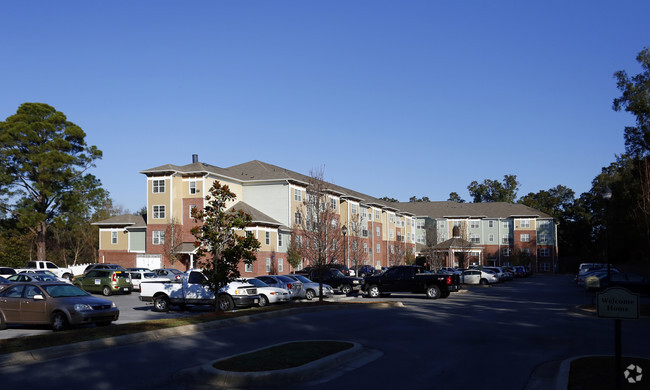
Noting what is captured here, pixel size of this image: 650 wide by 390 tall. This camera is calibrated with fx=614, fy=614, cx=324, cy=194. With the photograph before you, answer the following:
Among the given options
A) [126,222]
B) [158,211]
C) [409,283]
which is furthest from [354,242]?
[409,283]

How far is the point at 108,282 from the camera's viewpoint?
37406 mm

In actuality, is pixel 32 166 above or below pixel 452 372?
above

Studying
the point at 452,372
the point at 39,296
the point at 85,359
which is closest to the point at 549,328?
the point at 452,372

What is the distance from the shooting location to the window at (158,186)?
59.3 meters

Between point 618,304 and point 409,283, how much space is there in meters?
26.2

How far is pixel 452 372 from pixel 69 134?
60.8m

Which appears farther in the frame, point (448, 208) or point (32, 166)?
point (448, 208)

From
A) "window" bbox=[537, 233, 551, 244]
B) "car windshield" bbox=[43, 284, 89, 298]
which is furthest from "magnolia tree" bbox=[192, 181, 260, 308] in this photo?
"window" bbox=[537, 233, 551, 244]

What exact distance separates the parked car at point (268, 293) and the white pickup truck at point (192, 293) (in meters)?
0.82

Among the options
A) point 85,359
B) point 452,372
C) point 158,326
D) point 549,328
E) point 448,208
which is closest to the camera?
point 452,372

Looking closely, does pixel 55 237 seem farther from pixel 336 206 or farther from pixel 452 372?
pixel 452 372

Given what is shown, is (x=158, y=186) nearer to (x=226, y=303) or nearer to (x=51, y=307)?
(x=226, y=303)

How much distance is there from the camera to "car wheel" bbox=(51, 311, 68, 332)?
1838 cm

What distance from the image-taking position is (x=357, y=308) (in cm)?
2661
